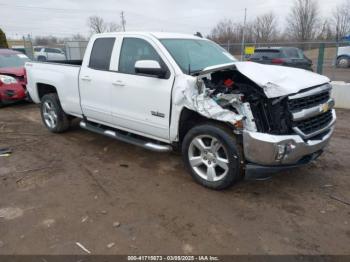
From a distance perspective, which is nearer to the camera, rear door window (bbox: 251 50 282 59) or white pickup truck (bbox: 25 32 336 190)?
white pickup truck (bbox: 25 32 336 190)

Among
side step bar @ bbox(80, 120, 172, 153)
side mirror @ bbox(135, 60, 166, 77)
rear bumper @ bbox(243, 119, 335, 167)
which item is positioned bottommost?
side step bar @ bbox(80, 120, 172, 153)

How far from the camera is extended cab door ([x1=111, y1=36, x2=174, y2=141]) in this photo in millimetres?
4039

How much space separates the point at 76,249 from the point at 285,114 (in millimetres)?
2536

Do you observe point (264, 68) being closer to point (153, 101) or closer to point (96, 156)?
point (153, 101)

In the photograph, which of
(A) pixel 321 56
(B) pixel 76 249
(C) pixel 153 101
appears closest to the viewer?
(B) pixel 76 249

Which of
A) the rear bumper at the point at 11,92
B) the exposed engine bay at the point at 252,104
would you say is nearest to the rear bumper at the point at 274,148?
the exposed engine bay at the point at 252,104

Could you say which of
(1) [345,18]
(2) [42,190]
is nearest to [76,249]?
(2) [42,190]

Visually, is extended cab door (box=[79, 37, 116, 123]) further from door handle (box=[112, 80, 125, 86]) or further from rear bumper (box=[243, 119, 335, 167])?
rear bumper (box=[243, 119, 335, 167])

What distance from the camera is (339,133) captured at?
613cm

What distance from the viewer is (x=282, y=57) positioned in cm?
1289

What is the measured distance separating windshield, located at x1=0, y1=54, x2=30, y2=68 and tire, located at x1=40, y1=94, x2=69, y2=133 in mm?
4337

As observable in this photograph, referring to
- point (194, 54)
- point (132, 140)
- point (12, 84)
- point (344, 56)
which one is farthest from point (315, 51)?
point (12, 84)

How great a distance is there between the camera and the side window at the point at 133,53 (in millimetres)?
4324

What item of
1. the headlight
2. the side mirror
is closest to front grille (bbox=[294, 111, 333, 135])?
the side mirror
